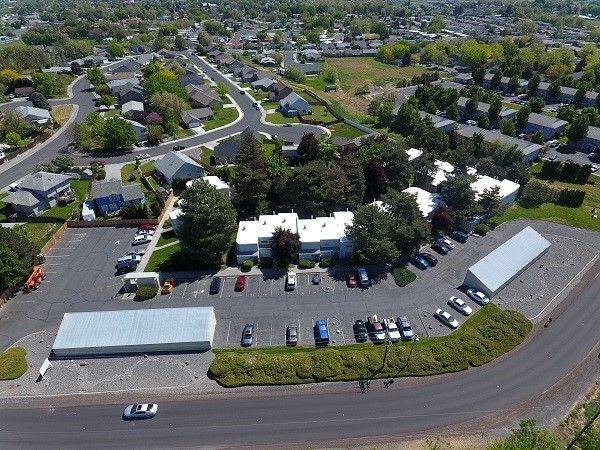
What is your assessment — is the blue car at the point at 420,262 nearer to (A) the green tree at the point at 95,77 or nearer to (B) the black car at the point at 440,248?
(B) the black car at the point at 440,248

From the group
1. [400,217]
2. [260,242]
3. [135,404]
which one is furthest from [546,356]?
[135,404]

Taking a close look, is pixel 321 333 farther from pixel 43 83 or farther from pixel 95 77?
pixel 95 77

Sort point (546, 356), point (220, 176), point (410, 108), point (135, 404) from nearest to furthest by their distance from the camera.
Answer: point (135, 404), point (546, 356), point (220, 176), point (410, 108)

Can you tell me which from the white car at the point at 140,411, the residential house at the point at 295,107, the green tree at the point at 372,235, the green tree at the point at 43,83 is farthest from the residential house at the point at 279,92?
the white car at the point at 140,411

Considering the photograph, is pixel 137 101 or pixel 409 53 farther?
pixel 409 53

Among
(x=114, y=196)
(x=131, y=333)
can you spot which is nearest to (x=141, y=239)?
(x=114, y=196)

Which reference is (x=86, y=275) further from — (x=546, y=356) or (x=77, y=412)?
(x=546, y=356)

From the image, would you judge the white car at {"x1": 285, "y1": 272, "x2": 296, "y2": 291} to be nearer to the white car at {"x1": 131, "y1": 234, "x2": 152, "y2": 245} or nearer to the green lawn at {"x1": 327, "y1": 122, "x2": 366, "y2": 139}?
the white car at {"x1": 131, "y1": 234, "x2": 152, "y2": 245}
